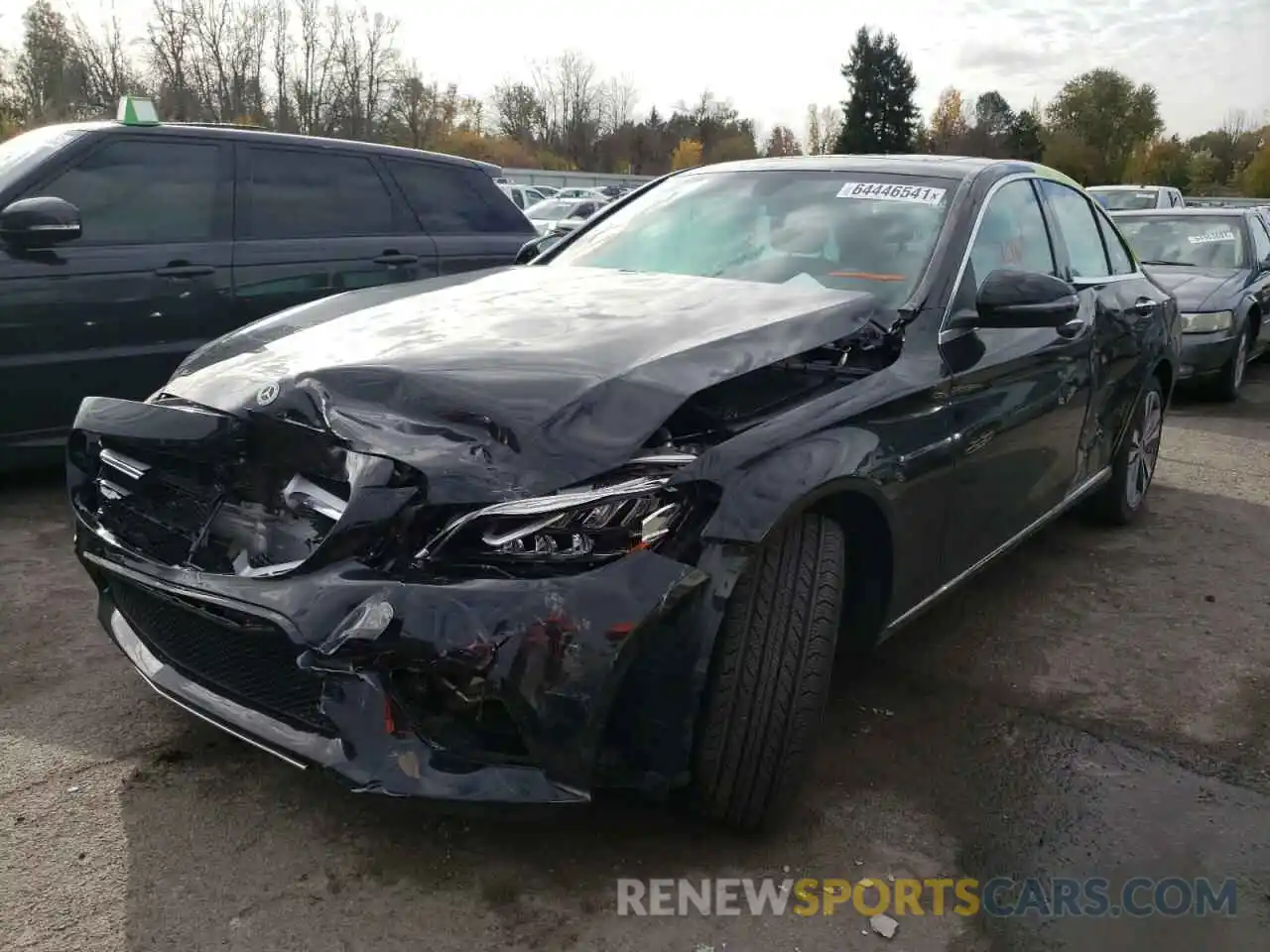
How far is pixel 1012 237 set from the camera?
11.6ft

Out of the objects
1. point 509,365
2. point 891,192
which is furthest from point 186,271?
point 891,192

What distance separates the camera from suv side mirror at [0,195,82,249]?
4109 mm

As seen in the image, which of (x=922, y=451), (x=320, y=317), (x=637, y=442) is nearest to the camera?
(x=637, y=442)

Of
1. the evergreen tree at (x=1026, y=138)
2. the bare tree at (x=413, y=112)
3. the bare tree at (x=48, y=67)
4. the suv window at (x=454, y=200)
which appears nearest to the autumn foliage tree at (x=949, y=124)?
the evergreen tree at (x=1026, y=138)

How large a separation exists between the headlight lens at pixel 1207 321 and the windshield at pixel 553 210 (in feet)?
49.2

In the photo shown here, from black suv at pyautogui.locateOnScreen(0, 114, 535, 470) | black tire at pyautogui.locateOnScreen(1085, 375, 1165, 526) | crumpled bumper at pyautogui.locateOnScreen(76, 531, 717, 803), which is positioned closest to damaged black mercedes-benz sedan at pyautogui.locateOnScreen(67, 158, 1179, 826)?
crumpled bumper at pyautogui.locateOnScreen(76, 531, 717, 803)

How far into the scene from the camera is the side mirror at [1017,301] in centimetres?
291

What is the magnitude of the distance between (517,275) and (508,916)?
2080 millimetres

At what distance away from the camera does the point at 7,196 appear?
429 centimetres

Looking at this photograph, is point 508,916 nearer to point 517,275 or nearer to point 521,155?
point 517,275

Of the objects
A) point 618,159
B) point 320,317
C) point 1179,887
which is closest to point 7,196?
point 320,317

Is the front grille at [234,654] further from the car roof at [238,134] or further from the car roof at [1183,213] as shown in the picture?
the car roof at [1183,213]

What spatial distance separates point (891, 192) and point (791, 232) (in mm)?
363

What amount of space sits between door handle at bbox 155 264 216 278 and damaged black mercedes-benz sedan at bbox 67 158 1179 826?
2.01 meters
